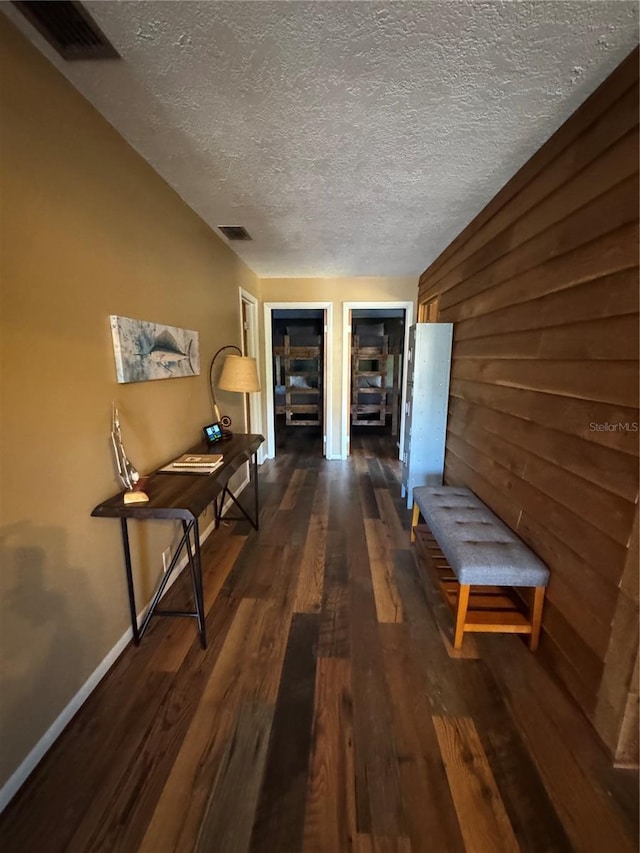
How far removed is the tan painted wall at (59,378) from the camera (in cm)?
107

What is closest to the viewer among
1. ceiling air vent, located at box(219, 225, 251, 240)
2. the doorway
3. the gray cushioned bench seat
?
the gray cushioned bench seat

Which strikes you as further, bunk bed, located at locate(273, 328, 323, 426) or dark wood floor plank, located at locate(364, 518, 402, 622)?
bunk bed, located at locate(273, 328, 323, 426)

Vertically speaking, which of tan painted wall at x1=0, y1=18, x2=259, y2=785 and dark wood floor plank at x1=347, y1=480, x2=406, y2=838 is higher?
tan painted wall at x1=0, y1=18, x2=259, y2=785

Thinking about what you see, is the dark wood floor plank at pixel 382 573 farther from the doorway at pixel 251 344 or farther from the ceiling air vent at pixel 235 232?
the ceiling air vent at pixel 235 232

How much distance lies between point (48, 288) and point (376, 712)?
2046 mm

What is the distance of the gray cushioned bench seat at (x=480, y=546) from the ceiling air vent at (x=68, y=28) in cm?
237

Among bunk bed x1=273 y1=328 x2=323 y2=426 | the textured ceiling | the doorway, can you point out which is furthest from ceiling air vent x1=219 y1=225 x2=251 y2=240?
bunk bed x1=273 y1=328 x2=323 y2=426

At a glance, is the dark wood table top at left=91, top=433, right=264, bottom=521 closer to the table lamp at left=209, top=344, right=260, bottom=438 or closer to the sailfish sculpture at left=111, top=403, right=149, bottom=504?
the sailfish sculpture at left=111, top=403, right=149, bottom=504

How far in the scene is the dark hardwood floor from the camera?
1017 millimetres

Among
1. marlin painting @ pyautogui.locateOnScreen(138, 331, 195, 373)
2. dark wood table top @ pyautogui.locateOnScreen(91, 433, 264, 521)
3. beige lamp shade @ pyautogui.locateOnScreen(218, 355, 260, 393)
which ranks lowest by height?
dark wood table top @ pyautogui.locateOnScreen(91, 433, 264, 521)

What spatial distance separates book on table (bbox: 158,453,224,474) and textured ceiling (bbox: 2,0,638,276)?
1.62 m

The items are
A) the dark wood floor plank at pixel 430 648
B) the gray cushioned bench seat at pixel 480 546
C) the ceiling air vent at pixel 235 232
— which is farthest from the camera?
the ceiling air vent at pixel 235 232

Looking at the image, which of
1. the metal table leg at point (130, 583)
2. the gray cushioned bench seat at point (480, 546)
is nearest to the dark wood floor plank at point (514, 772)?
the gray cushioned bench seat at point (480, 546)

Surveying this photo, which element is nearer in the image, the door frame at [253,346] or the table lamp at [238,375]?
the table lamp at [238,375]
